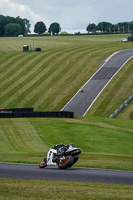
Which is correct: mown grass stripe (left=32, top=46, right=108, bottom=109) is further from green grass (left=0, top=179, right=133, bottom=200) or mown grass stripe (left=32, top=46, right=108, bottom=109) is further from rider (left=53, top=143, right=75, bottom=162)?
green grass (left=0, top=179, right=133, bottom=200)

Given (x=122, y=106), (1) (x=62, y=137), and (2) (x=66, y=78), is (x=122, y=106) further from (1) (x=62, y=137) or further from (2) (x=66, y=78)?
(1) (x=62, y=137)

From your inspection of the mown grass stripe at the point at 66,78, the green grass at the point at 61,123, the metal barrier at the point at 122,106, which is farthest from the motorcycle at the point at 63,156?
the mown grass stripe at the point at 66,78

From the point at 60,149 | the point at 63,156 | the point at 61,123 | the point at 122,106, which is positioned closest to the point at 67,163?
the point at 63,156

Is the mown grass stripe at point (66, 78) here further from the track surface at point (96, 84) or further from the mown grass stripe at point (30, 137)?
the mown grass stripe at point (30, 137)

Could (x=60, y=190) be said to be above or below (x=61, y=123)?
above

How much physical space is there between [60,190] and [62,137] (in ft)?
84.4

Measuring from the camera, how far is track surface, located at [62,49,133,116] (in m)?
71.4

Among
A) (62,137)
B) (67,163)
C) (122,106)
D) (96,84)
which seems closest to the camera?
(67,163)

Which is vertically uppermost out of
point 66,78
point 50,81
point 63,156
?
point 63,156

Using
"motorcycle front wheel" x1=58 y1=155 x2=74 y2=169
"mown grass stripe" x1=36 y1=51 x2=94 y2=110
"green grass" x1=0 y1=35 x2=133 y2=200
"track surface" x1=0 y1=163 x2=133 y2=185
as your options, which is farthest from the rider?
"mown grass stripe" x1=36 y1=51 x2=94 y2=110

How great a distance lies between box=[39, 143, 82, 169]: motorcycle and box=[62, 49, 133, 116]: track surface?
1733 inches

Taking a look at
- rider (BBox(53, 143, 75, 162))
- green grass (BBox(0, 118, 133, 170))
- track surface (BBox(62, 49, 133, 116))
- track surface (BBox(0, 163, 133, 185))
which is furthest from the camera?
track surface (BBox(62, 49, 133, 116))

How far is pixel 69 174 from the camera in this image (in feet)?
70.6

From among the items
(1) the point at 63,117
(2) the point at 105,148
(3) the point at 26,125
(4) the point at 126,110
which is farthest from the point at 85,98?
(2) the point at 105,148
